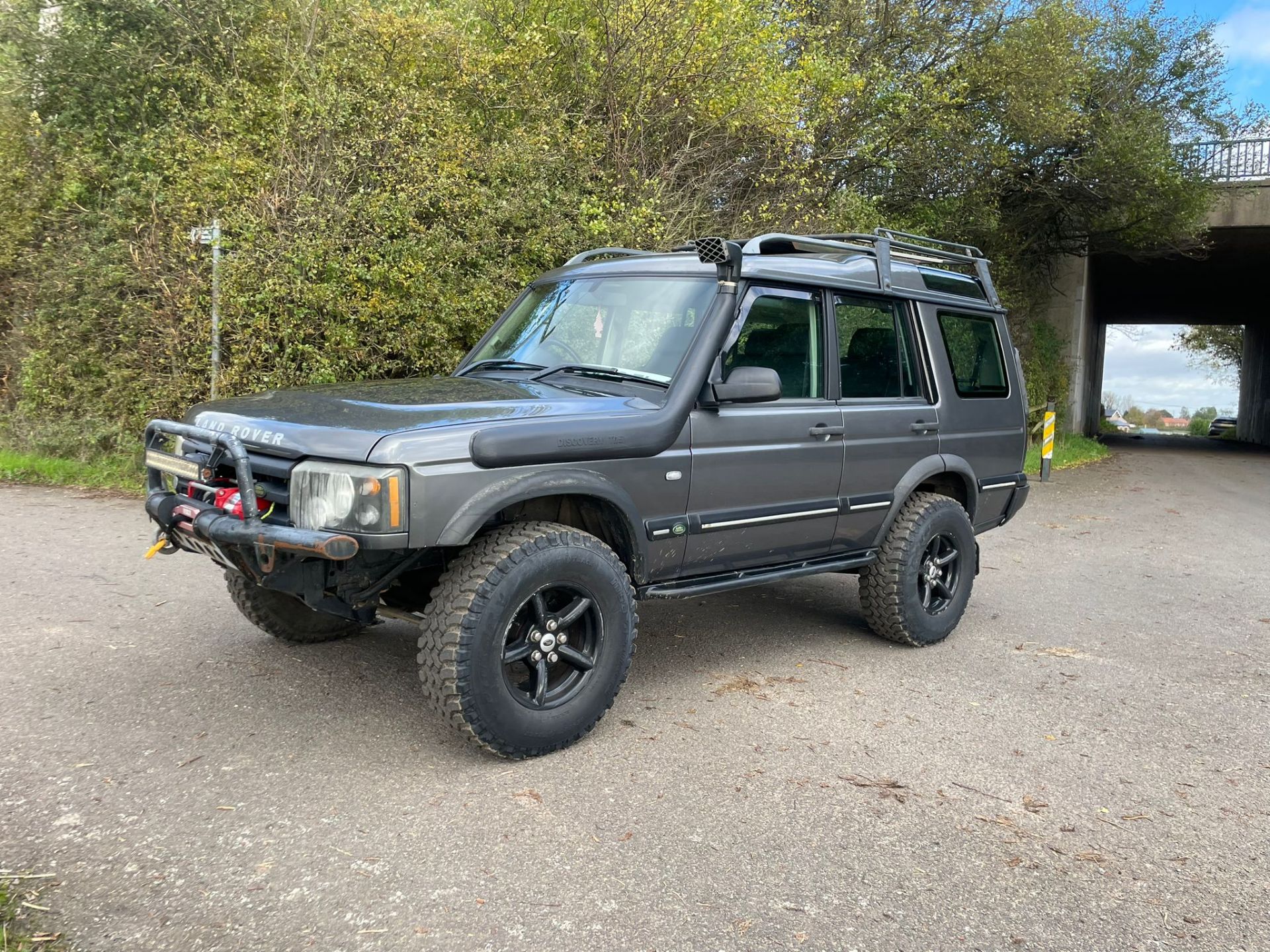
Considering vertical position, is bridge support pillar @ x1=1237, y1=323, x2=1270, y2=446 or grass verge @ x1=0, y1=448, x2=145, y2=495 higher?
bridge support pillar @ x1=1237, y1=323, x2=1270, y2=446

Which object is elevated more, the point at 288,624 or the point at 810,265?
the point at 810,265

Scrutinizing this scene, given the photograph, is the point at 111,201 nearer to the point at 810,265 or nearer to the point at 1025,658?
the point at 810,265

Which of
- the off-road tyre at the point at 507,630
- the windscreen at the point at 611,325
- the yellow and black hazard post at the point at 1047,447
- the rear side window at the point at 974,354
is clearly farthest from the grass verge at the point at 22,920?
the yellow and black hazard post at the point at 1047,447

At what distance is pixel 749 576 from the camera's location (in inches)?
181

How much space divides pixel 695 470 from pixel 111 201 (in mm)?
8726

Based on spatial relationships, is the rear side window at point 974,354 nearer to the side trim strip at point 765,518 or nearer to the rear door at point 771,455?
the rear door at point 771,455

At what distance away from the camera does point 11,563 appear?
6.57 metres

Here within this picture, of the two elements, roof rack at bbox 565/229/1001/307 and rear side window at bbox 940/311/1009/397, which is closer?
roof rack at bbox 565/229/1001/307

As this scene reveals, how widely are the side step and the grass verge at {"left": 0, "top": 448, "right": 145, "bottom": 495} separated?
7.52 metres

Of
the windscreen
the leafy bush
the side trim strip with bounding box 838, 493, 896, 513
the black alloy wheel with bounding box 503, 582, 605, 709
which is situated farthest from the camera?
the leafy bush

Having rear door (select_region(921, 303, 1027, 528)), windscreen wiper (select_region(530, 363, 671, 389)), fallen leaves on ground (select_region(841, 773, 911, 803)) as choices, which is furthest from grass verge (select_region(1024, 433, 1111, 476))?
fallen leaves on ground (select_region(841, 773, 911, 803))

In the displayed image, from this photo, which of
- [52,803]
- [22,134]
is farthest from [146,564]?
[22,134]

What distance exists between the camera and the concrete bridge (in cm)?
2105

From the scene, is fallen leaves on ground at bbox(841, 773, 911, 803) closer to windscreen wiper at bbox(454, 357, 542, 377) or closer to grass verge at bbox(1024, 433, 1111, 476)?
windscreen wiper at bbox(454, 357, 542, 377)
